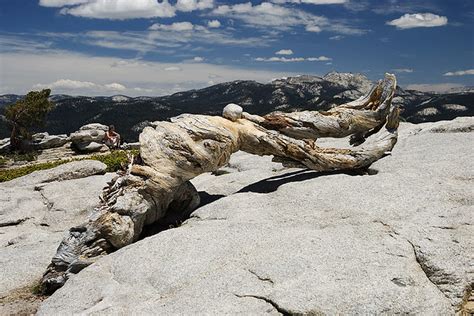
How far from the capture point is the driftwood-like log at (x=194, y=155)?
697 inches

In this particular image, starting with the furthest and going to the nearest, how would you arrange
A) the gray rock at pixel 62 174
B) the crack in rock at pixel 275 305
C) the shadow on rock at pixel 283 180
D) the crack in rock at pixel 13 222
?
the gray rock at pixel 62 174 < the crack in rock at pixel 13 222 < the shadow on rock at pixel 283 180 < the crack in rock at pixel 275 305

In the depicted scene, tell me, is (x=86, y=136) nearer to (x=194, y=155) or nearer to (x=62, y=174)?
(x=62, y=174)

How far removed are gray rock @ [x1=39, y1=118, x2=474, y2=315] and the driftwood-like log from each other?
1.45 meters

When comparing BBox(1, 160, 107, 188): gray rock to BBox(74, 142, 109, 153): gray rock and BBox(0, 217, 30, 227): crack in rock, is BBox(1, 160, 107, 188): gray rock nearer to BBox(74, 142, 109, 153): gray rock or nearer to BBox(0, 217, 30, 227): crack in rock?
BBox(0, 217, 30, 227): crack in rock

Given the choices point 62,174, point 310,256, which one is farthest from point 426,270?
point 62,174

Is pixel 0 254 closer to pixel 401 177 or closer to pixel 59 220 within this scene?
pixel 59 220

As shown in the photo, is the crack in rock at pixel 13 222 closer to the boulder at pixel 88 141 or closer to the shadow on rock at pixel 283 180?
the shadow on rock at pixel 283 180

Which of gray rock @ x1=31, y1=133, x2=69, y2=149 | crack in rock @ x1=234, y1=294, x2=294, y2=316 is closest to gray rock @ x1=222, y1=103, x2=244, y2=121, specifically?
crack in rock @ x1=234, y1=294, x2=294, y2=316

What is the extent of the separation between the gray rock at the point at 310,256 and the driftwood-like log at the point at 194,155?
145 cm

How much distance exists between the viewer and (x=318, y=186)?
19.8m

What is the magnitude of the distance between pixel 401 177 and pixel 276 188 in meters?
5.68

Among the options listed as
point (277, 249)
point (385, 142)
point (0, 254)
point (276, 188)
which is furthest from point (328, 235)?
point (0, 254)

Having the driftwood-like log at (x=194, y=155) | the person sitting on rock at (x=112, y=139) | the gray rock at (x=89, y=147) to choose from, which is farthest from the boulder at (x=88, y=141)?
the driftwood-like log at (x=194, y=155)

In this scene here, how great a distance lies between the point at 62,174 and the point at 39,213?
6.09m
